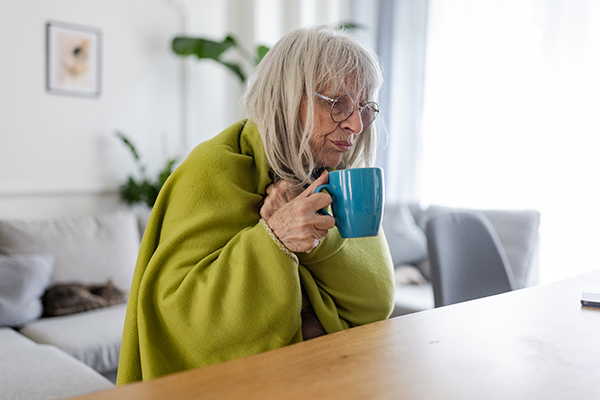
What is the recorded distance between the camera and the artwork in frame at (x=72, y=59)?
9.66ft

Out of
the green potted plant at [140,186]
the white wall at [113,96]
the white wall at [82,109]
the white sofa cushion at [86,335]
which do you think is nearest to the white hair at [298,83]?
the white sofa cushion at [86,335]

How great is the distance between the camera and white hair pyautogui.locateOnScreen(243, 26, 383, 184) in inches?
A: 37.8

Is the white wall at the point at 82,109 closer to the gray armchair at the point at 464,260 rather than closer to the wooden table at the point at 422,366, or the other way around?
the gray armchair at the point at 464,260

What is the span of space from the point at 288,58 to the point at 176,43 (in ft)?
8.40

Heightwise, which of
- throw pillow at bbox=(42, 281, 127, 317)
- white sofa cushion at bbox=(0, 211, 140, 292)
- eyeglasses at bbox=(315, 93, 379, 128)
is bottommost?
throw pillow at bbox=(42, 281, 127, 317)

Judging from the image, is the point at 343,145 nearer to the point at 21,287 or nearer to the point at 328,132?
the point at 328,132

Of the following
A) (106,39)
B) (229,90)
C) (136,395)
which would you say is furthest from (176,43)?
(136,395)

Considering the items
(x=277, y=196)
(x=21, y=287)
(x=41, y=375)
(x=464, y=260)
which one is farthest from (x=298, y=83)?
(x=21, y=287)

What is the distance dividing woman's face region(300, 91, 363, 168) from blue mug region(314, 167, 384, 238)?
23 cm

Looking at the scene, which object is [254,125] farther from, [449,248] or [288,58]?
[449,248]

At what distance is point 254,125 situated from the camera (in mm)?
1047

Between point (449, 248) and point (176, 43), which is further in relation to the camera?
point (176, 43)

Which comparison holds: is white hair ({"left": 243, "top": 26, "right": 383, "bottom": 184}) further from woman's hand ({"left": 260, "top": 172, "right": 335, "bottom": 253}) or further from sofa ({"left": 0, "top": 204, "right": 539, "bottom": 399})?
sofa ({"left": 0, "top": 204, "right": 539, "bottom": 399})

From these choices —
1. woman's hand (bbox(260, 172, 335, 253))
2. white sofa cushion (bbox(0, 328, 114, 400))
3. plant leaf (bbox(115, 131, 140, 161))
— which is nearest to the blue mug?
woman's hand (bbox(260, 172, 335, 253))
